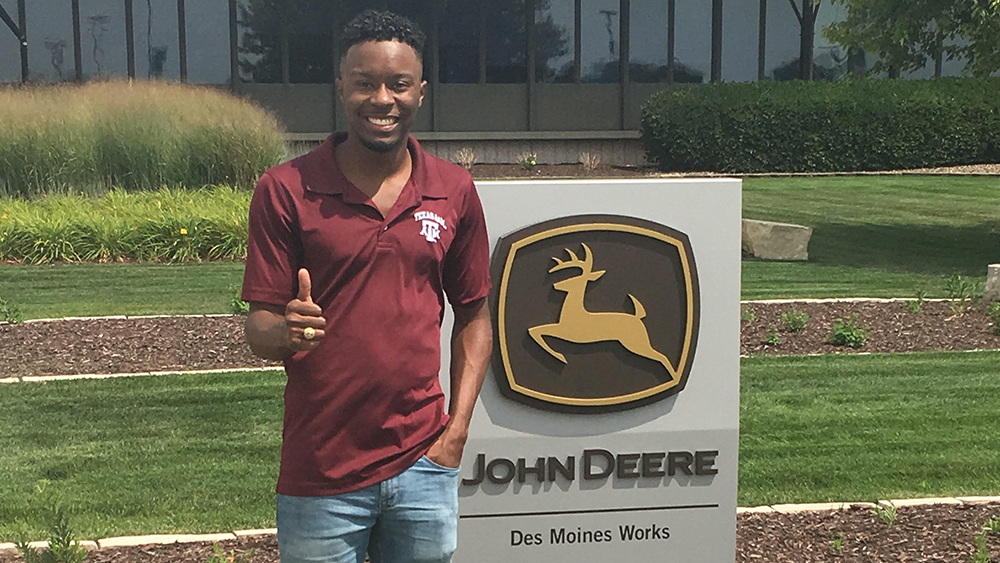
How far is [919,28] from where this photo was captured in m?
14.1

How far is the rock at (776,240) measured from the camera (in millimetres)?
13383

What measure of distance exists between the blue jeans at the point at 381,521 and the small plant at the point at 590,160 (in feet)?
75.7

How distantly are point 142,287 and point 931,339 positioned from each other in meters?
6.41

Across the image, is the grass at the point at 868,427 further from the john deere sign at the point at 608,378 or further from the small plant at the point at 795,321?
the john deere sign at the point at 608,378

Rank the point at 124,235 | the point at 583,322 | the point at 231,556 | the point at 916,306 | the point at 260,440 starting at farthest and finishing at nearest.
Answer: the point at 124,235
the point at 916,306
the point at 260,440
the point at 231,556
the point at 583,322

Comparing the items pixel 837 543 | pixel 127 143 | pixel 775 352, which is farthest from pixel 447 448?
pixel 127 143

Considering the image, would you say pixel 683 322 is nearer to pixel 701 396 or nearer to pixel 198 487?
pixel 701 396

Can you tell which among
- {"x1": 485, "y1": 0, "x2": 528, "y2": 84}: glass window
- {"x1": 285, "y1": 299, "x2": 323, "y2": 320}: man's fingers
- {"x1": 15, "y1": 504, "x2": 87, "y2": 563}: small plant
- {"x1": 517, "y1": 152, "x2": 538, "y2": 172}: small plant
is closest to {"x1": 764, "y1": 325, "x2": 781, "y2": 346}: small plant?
{"x1": 15, "y1": 504, "x2": 87, "y2": 563}: small plant

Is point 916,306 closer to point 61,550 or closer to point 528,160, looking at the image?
point 61,550

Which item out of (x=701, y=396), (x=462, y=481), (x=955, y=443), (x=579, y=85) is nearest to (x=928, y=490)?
(x=955, y=443)

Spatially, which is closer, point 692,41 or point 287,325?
point 287,325

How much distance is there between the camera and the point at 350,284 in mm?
2701

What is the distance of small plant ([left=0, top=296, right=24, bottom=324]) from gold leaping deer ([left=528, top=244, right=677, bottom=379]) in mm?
5886

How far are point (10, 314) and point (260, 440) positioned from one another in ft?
12.0
